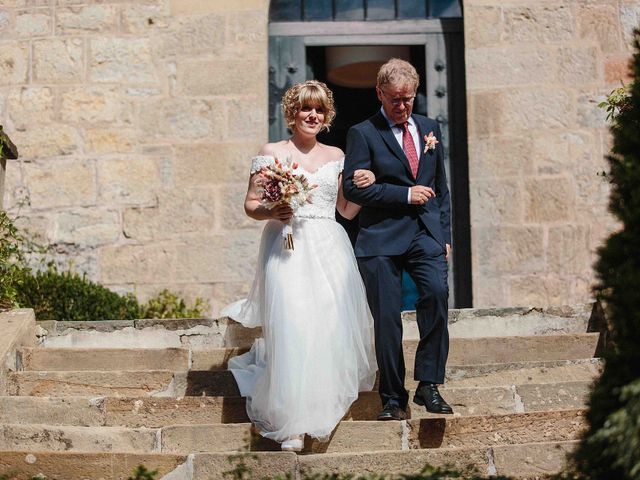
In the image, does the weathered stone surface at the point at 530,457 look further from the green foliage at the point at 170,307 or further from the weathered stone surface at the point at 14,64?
the weathered stone surface at the point at 14,64

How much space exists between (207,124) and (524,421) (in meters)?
4.37

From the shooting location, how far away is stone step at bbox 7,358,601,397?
6141 millimetres

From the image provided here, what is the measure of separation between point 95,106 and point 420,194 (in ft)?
13.7

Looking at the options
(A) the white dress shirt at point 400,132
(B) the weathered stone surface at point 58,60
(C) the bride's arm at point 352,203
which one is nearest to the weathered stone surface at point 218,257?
(B) the weathered stone surface at point 58,60

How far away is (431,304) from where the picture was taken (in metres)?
5.47

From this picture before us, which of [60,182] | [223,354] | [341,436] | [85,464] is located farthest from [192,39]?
[85,464]

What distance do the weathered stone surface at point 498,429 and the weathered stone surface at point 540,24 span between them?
4.34 meters

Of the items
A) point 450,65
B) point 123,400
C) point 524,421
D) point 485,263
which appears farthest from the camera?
point 450,65

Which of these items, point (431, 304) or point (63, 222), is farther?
point (63, 222)

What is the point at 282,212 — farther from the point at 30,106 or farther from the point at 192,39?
the point at 30,106

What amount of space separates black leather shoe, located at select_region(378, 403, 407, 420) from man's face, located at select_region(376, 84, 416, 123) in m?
1.44

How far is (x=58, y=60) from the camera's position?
907 cm

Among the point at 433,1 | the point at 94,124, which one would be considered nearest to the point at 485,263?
the point at 433,1

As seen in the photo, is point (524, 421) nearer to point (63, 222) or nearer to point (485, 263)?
point (485, 263)
